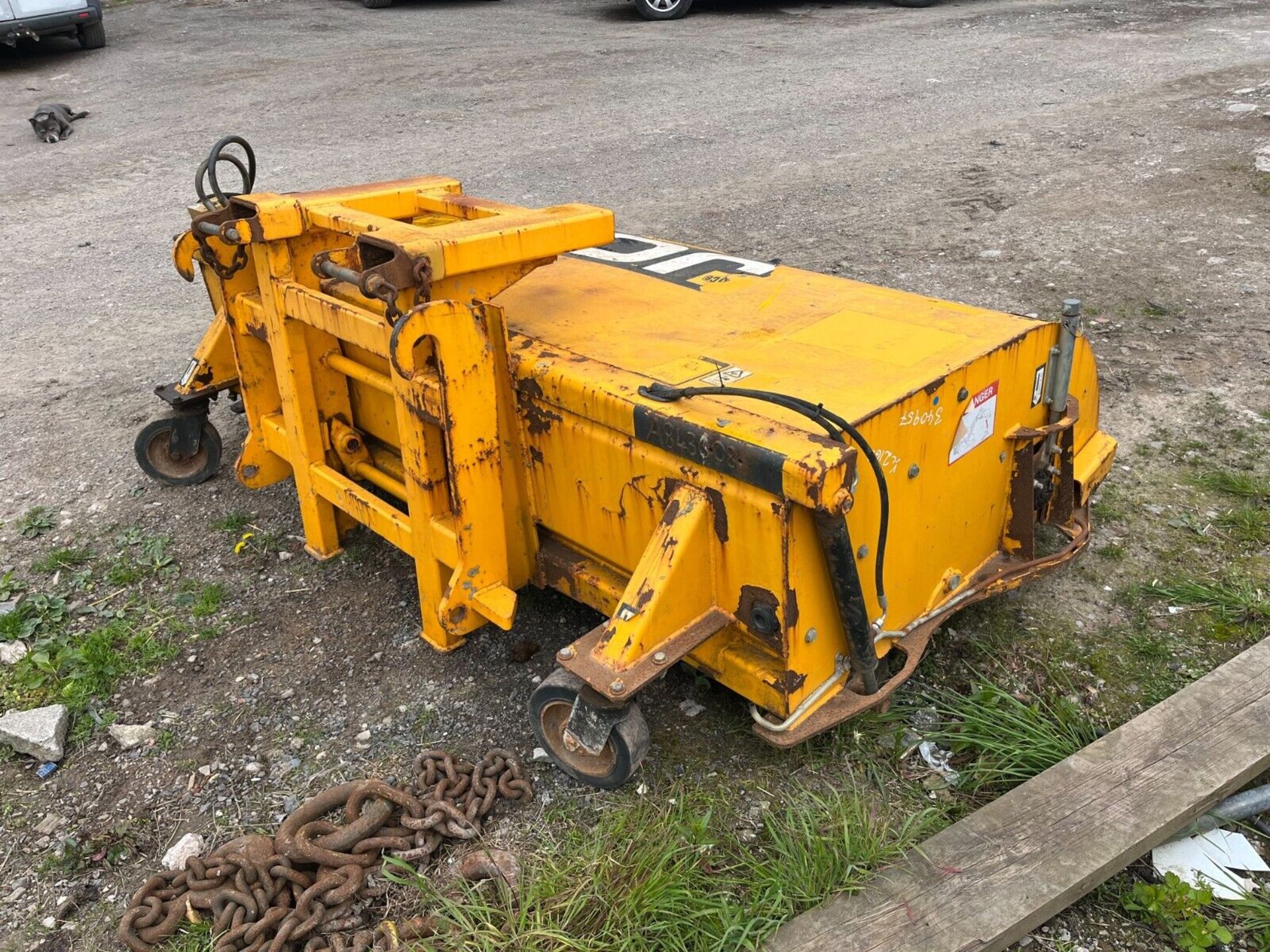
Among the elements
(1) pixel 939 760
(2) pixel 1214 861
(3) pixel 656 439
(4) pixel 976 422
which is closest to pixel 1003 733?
(1) pixel 939 760

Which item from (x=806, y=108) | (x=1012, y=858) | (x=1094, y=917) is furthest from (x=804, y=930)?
(x=806, y=108)

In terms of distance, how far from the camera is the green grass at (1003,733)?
2.32 meters

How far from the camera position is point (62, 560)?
3.27 meters

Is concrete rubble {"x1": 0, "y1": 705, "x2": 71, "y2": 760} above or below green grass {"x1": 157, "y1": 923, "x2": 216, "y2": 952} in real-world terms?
above

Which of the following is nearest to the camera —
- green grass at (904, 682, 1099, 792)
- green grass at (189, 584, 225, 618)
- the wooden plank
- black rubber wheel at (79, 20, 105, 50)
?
the wooden plank

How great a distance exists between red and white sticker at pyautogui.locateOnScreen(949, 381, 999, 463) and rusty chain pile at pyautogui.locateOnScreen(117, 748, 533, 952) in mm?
1289

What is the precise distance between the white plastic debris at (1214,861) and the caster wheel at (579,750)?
3.76ft

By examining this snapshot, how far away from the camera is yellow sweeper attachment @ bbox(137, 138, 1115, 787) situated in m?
2.02

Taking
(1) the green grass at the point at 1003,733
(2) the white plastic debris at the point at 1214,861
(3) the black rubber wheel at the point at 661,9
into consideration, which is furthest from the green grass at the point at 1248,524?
(3) the black rubber wheel at the point at 661,9

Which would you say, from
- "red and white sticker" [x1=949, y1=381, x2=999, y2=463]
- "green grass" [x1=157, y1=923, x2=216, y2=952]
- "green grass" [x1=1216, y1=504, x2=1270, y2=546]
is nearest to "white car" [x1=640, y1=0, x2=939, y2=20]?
"green grass" [x1=1216, y1=504, x2=1270, y2=546]

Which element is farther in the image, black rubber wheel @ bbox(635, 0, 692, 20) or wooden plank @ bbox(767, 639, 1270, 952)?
black rubber wheel @ bbox(635, 0, 692, 20)

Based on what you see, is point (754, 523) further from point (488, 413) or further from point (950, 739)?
point (950, 739)

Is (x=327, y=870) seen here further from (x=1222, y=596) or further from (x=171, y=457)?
(x=1222, y=596)

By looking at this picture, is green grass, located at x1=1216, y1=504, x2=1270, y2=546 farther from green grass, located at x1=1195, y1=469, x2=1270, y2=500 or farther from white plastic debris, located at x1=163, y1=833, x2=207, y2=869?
white plastic debris, located at x1=163, y1=833, x2=207, y2=869
